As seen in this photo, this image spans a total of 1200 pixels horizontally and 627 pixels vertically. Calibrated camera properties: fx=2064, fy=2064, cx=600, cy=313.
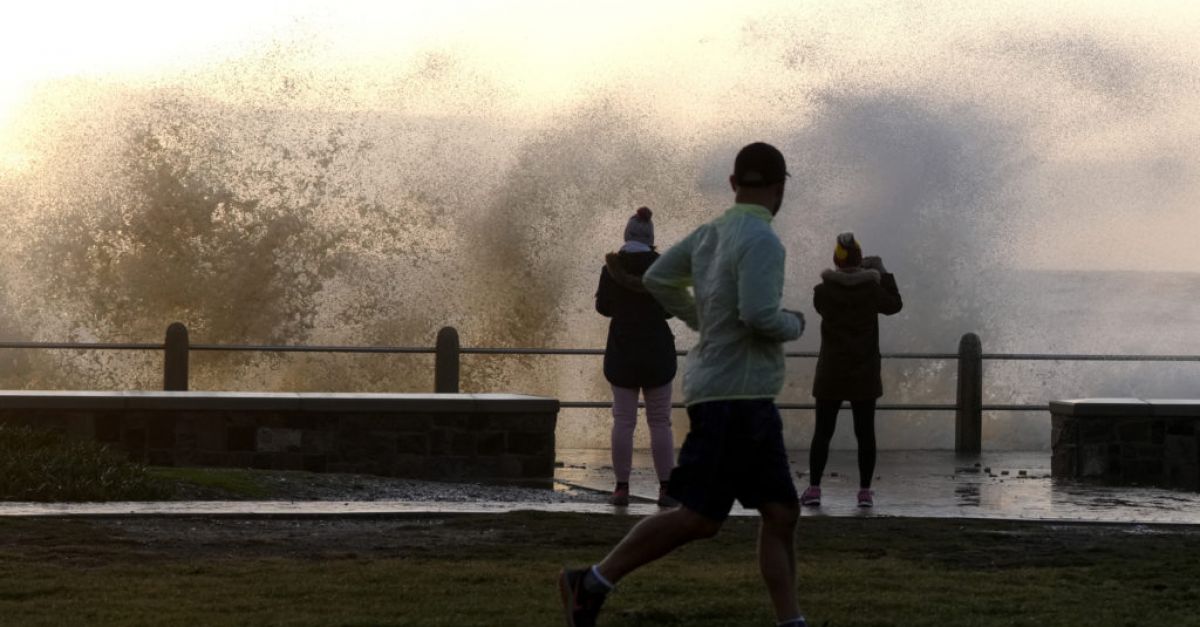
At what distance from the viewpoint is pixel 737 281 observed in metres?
6.14

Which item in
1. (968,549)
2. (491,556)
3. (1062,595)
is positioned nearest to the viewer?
(1062,595)

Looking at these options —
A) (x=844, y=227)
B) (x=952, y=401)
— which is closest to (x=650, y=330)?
(x=952, y=401)

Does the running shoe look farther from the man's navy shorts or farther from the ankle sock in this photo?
the man's navy shorts

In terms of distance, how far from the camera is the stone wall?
14.2 metres

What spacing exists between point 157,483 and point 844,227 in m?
18.4

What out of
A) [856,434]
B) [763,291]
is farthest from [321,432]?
[763,291]

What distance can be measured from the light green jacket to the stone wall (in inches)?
314

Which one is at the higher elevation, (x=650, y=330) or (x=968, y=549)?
(x=650, y=330)

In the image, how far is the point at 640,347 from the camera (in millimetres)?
11352

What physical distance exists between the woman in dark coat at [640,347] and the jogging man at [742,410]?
188 inches

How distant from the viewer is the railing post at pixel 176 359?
670 inches

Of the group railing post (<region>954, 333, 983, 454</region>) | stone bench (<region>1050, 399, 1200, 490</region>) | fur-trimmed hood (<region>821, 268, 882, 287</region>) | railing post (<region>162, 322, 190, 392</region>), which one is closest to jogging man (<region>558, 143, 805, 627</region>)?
fur-trimmed hood (<region>821, 268, 882, 287</region>)

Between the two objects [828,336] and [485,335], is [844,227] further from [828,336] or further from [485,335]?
[828,336]

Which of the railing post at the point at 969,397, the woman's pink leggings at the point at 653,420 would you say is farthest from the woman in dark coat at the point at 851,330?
the railing post at the point at 969,397
